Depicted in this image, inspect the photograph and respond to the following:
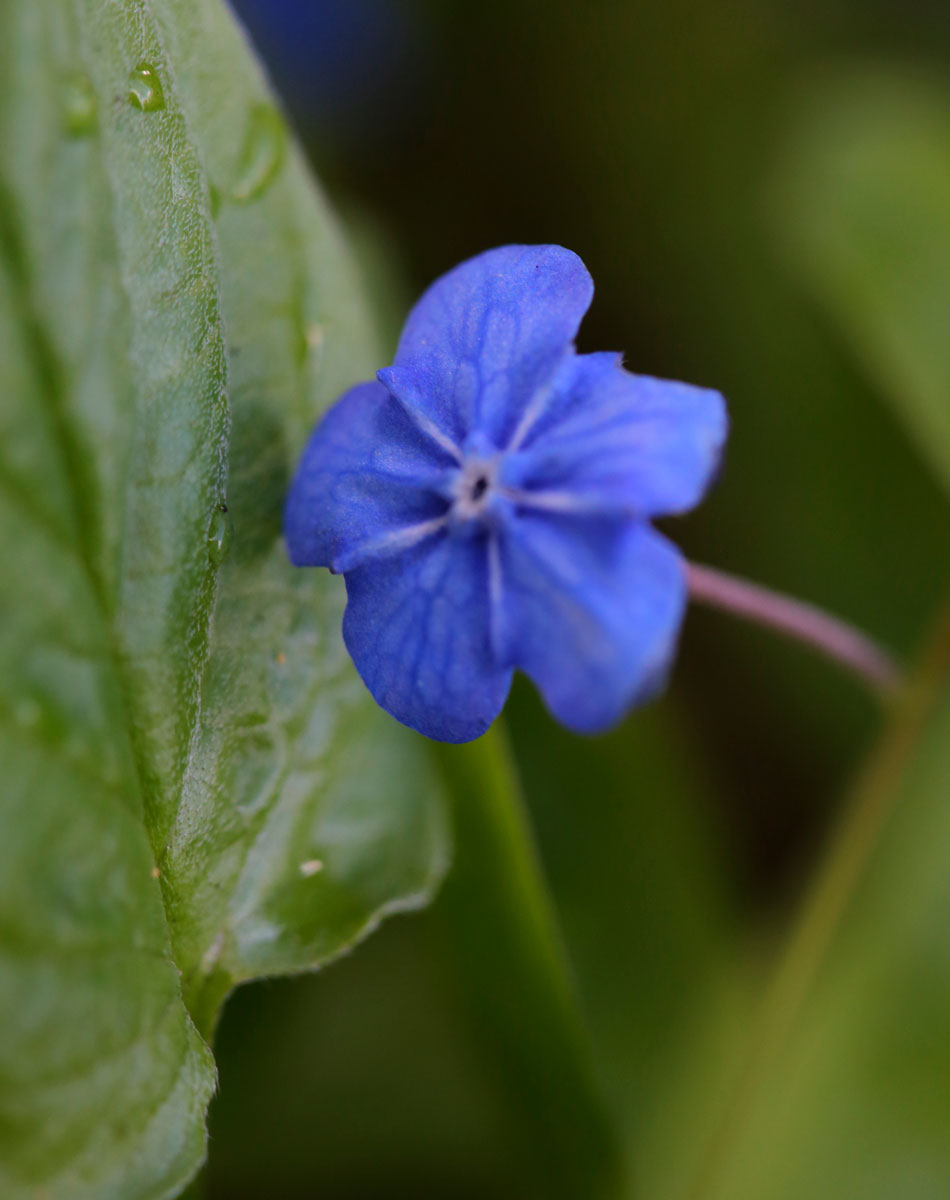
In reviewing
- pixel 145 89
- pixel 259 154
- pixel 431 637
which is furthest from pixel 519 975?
pixel 145 89

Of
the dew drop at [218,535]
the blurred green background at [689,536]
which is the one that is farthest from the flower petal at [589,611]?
the blurred green background at [689,536]

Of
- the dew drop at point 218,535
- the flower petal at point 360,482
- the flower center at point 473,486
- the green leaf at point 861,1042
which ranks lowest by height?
the green leaf at point 861,1042

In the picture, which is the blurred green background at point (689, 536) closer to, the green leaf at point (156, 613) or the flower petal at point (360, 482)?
the green leaf at point (156, 613)

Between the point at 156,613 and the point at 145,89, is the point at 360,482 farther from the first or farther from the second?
the point at 145,89

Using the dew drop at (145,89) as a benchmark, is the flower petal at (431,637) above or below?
below

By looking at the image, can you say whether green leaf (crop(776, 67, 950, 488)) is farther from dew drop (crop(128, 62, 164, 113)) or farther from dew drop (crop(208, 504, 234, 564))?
dew drop (crop(128, 62, 164, 113))

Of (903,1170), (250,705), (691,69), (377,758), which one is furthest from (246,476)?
(691,69)

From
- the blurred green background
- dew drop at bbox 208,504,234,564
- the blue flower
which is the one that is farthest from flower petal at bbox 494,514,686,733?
the blurred green background
